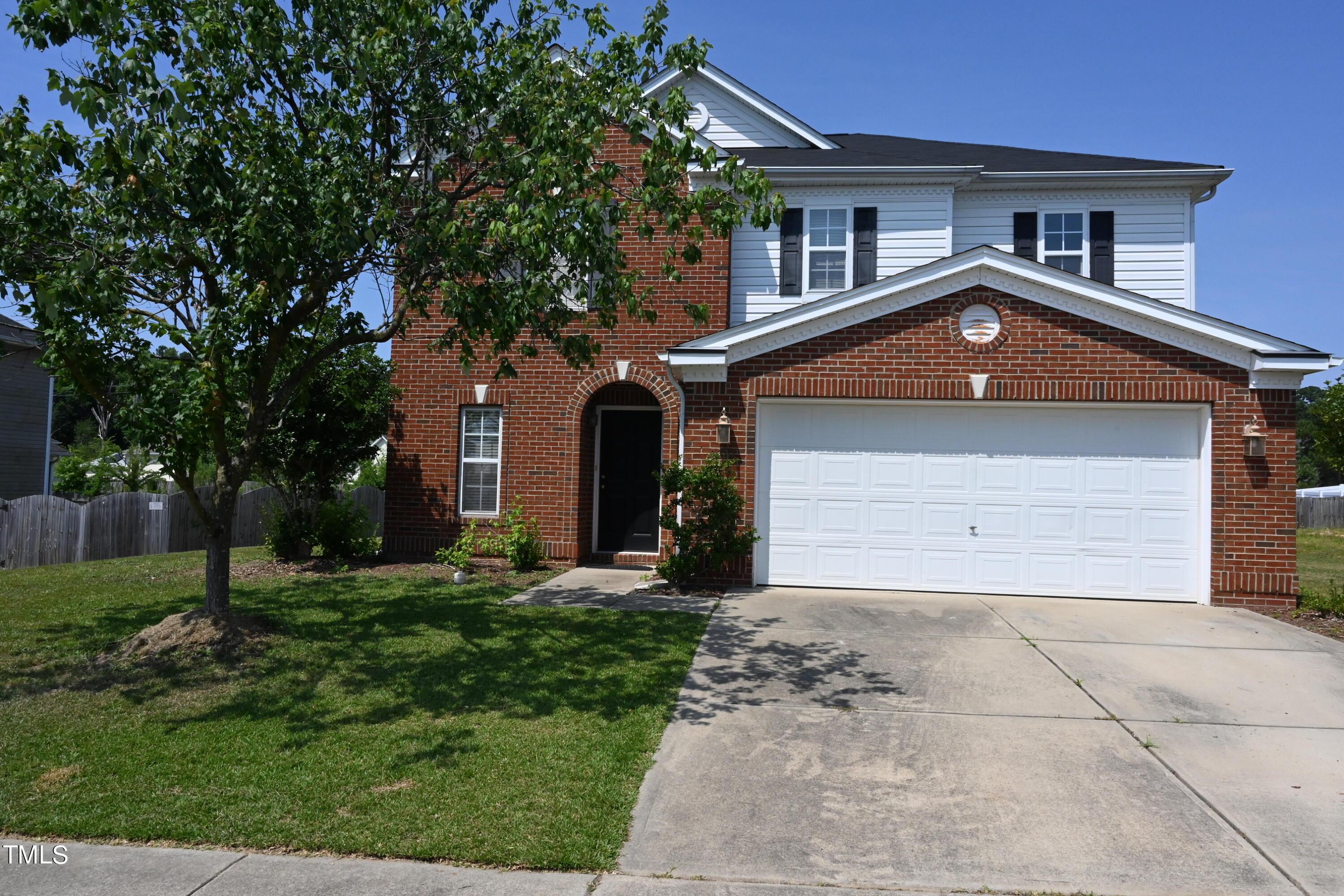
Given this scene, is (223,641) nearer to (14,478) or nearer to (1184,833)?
(1184,833)

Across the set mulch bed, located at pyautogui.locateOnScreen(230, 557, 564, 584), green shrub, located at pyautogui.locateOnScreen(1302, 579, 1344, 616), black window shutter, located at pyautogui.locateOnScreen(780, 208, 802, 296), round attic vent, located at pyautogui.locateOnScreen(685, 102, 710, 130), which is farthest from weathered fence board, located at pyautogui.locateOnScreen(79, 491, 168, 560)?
green shrub, located at pyautogui.locateOnScreen(1302, 579, 1344, 616)

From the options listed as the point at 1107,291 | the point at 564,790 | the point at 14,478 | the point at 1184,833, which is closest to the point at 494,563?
the point at 564,790

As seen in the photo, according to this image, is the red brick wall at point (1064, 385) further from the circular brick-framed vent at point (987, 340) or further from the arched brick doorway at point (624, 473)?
the arched brick doorway at point (624, 473)

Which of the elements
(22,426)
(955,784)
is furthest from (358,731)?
(22,426)

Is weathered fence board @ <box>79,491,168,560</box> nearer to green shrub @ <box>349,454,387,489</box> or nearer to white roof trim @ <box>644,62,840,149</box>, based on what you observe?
green shrub @ <box>349,454,387,489</box>

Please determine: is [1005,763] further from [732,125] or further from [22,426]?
[22,426]

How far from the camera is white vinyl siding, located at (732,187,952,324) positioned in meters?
13.6

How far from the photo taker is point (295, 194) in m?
7.14

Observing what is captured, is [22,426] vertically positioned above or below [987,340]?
below

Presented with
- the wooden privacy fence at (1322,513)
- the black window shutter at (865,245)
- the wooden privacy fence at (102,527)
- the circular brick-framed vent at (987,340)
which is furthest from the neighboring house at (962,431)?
the wooden privacy fence at (1322,513)

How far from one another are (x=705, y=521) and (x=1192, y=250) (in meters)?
9.32

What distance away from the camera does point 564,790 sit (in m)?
4.75

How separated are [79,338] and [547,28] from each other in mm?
5288

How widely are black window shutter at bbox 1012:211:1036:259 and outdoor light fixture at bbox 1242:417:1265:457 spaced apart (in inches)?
186
